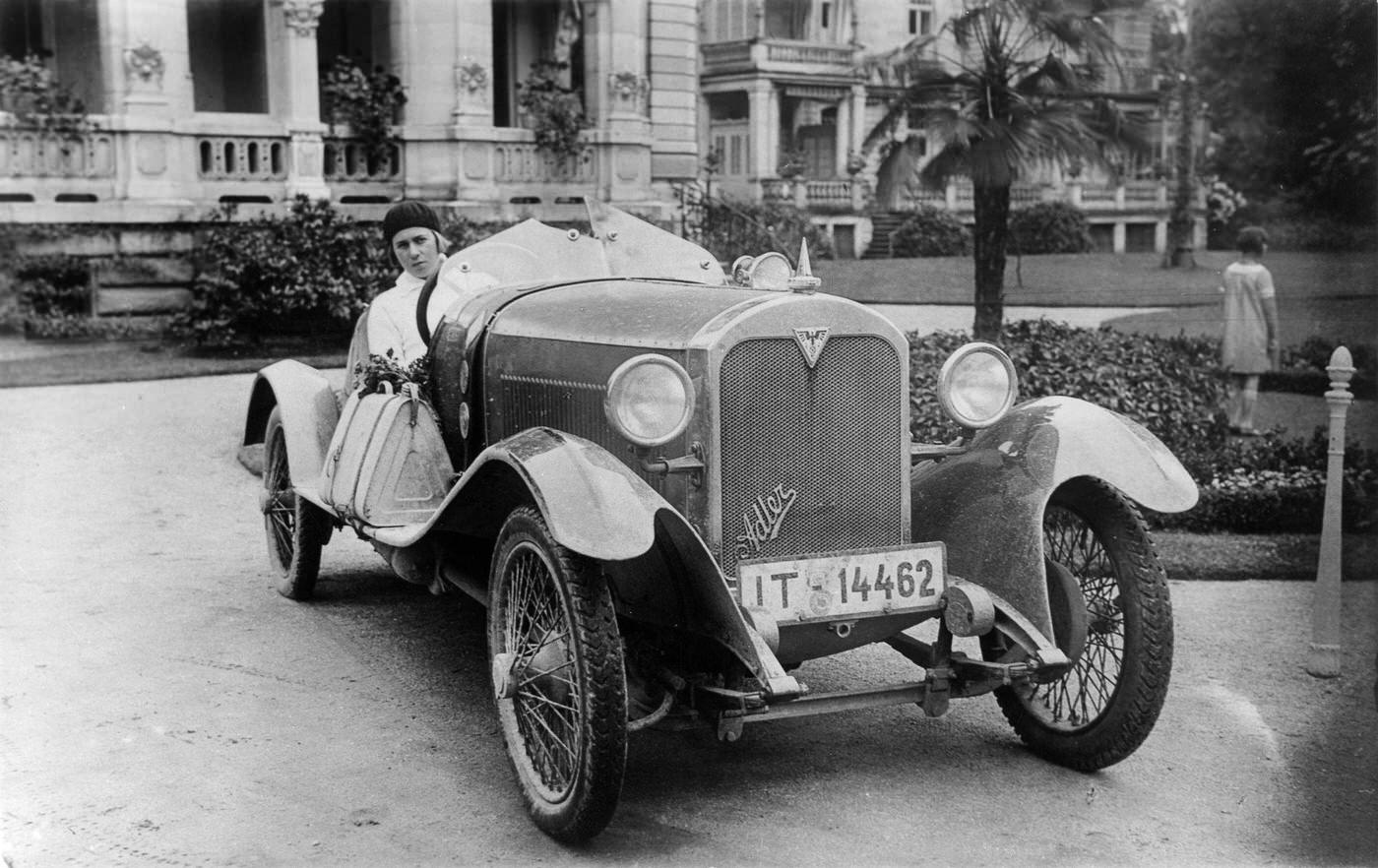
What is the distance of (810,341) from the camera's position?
428cm

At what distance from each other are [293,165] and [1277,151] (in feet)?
37.2

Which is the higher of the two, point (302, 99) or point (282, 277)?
point (302, 99)

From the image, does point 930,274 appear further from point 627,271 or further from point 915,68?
point 627,271

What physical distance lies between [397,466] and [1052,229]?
29774 millimetres

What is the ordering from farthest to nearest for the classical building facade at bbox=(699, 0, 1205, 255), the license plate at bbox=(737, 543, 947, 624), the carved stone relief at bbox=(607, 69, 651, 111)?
the classical building facade at bbox=(699, 0, 1205, 255), the carved stone relief at bbox=(607, 69, 651, 111), the license plate at bbox=(737, 543, 947, 624)

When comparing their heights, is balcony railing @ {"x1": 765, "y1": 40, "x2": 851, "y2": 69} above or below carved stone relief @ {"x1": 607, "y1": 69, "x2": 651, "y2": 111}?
above

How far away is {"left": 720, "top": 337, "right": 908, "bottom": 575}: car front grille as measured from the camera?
4.24m

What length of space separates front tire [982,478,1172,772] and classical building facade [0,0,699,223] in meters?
13.6

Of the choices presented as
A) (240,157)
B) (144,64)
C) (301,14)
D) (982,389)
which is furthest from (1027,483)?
(301,14)

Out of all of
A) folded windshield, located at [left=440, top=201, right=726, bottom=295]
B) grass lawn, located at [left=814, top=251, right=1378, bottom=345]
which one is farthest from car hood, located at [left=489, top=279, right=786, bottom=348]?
grass lawn, located at [left=814, top=251, right=1378, bottom=345]

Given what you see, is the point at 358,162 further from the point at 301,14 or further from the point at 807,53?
the point at 807,53

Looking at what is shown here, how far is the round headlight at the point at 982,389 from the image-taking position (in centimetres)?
459

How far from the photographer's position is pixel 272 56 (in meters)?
17.6

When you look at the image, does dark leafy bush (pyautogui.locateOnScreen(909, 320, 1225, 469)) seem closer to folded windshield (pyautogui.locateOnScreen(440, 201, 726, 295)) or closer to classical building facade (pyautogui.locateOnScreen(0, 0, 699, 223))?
folded windshield (pyautogui.locateOnScreen(440, 201, 726, 295))
